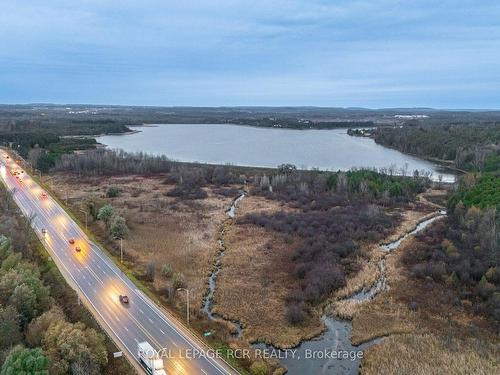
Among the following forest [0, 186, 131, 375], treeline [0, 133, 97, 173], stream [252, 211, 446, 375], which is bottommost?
stream [252, 211, 446, 375]

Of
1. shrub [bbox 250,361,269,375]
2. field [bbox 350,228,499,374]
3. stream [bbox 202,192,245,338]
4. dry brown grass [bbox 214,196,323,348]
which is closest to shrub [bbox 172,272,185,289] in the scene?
stream [bbox 202,192,245,338]

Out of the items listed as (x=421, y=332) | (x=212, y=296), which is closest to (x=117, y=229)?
(x=212, y=296)

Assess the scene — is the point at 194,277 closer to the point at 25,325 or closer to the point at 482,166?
the point at 25,325

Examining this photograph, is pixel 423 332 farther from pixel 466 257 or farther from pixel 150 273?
pixel 150 273

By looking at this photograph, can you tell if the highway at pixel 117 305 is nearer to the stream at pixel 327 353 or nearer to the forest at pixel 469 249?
the stream at pixel 327 353

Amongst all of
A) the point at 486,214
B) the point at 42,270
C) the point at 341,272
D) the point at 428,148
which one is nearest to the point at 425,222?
the point at 486,214

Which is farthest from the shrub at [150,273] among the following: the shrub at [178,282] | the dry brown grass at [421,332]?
the dry brown grass at [421,332]

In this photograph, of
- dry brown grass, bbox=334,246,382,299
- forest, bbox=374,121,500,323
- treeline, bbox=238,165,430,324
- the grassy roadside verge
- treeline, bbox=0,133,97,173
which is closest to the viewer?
the grassy roadside verge

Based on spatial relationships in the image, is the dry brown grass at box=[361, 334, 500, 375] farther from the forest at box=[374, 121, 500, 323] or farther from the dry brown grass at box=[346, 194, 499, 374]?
the forest at box=[374, 121, 500, 323]
